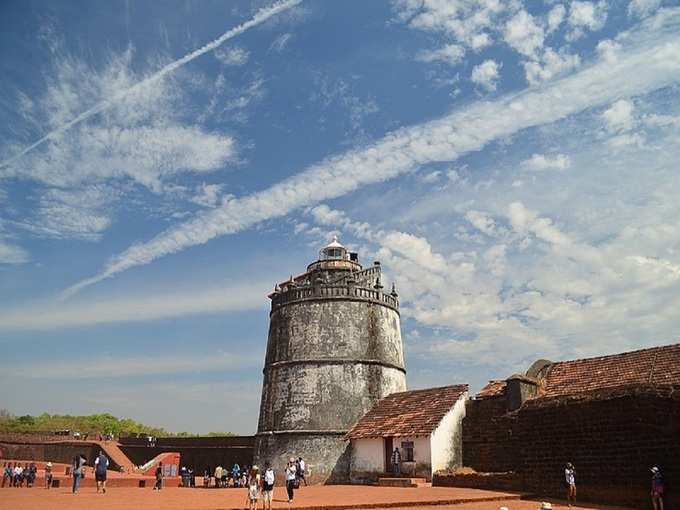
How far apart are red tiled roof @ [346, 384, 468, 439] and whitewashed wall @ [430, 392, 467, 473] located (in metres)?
0.25

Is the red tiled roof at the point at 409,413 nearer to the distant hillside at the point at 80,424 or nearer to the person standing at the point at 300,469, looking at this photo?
the person standing at the point at 300,469

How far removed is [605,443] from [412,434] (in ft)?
24.4

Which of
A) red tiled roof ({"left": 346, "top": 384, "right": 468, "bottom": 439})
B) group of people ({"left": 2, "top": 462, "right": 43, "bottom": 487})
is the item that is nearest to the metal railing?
red tiled roof ({"left": 346, "top": 384, "right": 468, "bottom": 439})

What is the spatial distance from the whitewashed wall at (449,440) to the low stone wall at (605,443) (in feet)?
13.4

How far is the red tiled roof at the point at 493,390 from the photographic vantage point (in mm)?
20484

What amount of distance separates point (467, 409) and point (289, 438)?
7052 mm

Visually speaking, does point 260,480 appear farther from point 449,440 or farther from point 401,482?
point 449,440

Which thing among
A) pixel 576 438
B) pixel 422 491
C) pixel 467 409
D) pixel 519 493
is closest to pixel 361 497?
pixel 422 491

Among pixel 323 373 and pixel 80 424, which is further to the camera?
pixel 80 424

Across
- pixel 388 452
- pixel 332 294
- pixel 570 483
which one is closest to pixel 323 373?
pixel 332 294

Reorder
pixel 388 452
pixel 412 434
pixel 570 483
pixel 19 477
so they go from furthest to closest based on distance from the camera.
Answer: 1. pixel 19 477
2. pixel 388 452
3. pixel 412 434
4. pixel 570 483

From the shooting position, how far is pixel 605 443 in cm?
1434

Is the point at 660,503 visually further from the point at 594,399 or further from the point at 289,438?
the point at 289,438

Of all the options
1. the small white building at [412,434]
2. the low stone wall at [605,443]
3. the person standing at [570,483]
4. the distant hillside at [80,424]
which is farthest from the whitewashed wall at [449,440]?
the distant hillside at [80,424]
